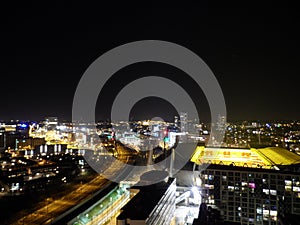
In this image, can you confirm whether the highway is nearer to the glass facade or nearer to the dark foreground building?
the dark foreground building

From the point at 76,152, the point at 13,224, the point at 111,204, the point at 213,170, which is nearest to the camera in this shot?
the point at 13,224

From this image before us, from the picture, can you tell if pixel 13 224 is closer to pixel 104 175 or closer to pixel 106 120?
pixel 104 175

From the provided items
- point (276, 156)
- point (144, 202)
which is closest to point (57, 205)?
point (144, 202)

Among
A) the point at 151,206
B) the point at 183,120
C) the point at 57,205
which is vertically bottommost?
the point at 57,205

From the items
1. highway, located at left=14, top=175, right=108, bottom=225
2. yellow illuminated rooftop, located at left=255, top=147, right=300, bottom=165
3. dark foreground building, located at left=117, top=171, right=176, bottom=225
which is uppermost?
yellow illuminated rooftop, located at left=255, top=147, right=300, bottom=165

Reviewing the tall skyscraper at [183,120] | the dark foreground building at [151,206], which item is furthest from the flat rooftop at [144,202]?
the tall skyscraper at [183,120]

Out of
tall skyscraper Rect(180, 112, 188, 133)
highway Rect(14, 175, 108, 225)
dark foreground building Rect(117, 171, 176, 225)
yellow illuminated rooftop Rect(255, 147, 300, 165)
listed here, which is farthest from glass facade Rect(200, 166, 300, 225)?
tall skyscraper Rect(180, 112, 188, 133)

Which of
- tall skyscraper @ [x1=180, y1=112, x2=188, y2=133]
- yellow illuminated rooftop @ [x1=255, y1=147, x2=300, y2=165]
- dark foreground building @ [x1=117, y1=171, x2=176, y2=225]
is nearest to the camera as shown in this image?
dark foreground building @ [x1=117, y1=171, x2=176, y2=225]

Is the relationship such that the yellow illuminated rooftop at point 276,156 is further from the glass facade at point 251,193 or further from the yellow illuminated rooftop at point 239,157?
the glass facade at point 251,193

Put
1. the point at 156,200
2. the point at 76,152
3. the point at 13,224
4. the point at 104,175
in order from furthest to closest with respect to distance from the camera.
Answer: the point at 76,152 < the point at 104,175 < the point at 13,224 < the point at 156,200

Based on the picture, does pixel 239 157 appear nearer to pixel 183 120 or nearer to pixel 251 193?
pixel 251 193

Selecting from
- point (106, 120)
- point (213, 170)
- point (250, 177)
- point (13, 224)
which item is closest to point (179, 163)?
point (213, 170)
